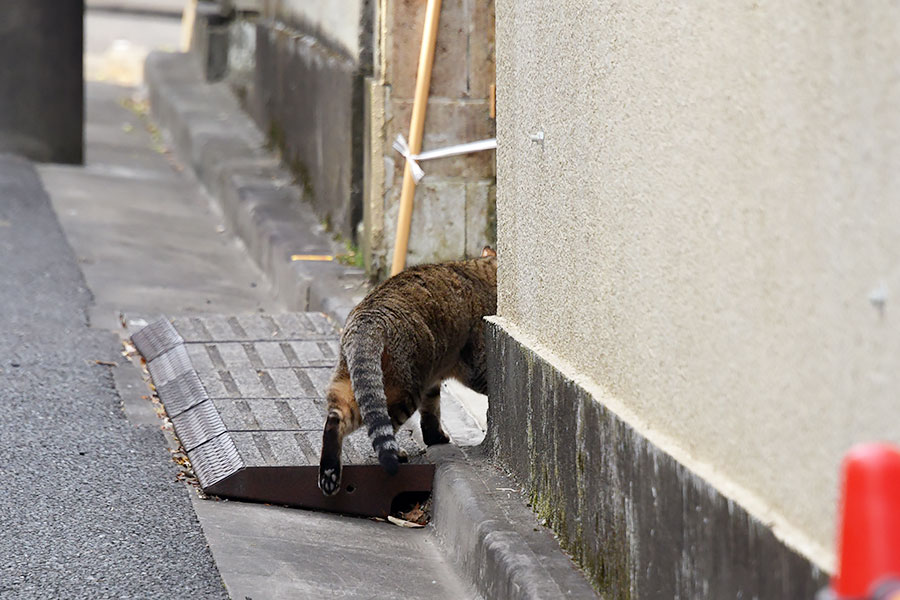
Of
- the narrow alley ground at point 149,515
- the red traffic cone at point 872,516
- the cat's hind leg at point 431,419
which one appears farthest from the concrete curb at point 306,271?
the red traffic cone at point 872,516

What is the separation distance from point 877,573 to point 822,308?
792 mm

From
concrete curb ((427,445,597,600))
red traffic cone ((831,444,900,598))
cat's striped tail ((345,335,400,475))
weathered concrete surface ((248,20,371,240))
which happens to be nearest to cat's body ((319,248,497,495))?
cat's striped tail ((345,335,400,475))

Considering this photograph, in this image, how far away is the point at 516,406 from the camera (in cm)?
436

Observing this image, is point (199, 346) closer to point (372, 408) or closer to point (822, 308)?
point (372, 408)

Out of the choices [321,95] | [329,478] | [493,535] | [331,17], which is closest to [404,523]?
[329,478]

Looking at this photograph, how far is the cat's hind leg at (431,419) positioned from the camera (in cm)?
512

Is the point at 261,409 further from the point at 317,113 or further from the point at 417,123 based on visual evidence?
the point at 317,113

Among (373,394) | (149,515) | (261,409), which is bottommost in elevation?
(149,515)

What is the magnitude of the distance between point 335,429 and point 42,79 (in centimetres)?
750

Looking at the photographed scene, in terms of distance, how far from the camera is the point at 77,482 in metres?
4.58

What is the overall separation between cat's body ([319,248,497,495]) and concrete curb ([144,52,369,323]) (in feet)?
4.41

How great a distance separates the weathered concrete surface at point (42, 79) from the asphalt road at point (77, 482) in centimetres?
416

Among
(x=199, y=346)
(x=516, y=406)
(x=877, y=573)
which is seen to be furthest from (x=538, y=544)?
(x=199, y=346)

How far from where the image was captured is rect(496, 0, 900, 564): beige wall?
2.23 metres
